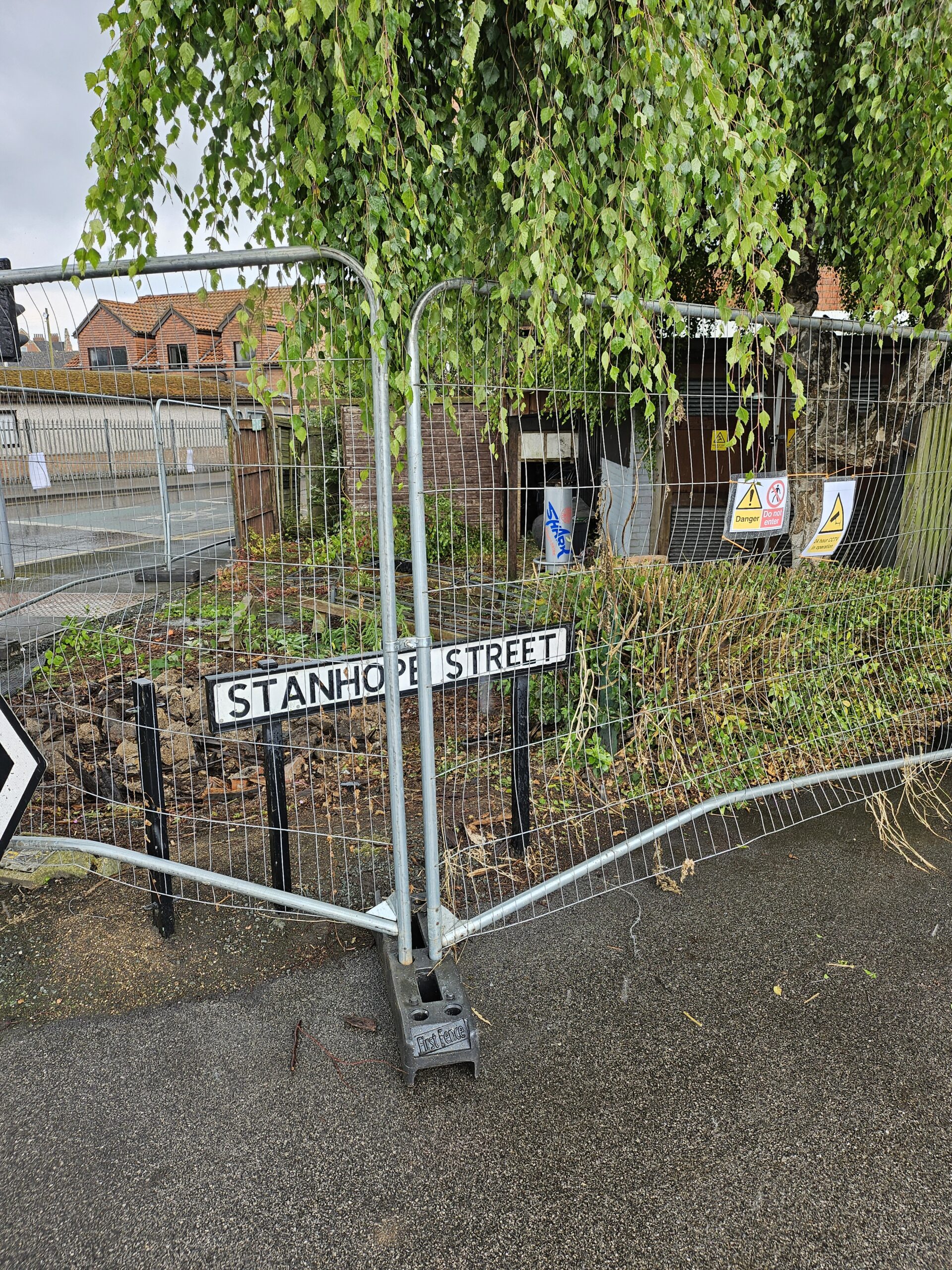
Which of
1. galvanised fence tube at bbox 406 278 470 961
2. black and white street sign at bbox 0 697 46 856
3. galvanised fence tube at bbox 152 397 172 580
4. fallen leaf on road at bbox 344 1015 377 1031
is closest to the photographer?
galvanised fence tube at bbox 406 278 470 961

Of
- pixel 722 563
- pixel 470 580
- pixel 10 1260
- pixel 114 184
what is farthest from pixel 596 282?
pixel 10 1260

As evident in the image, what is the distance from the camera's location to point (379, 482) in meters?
2.49

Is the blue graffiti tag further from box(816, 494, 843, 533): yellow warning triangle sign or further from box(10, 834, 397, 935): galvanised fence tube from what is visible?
box(10, 834, 397, 935): galvanised fence tube

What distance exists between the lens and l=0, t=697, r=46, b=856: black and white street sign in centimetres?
259

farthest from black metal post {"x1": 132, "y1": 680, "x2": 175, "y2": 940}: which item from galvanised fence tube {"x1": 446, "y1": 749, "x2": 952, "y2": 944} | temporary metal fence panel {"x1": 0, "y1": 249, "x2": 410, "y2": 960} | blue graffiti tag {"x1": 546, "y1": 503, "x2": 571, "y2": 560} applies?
blue graffiti tag {"x1": 546, "y1": 503, "x2": 571, "y2": 560}

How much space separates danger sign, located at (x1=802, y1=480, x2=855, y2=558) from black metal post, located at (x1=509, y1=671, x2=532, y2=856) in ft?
4.93

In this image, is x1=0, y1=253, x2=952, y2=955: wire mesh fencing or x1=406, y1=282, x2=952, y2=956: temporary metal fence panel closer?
x1=0, y1=253, x2=952, y2=955: wire mesh fencing

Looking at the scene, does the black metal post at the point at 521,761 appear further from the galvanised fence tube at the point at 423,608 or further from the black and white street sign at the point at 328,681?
the galvanised fence tube at the point at 423,608

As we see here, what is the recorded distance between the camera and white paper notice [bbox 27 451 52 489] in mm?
3162

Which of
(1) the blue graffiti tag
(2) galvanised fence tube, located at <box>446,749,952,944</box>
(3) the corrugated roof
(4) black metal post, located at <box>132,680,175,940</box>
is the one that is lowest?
(2) galvanised fence tube, located at <box>446,749,952,944</box>

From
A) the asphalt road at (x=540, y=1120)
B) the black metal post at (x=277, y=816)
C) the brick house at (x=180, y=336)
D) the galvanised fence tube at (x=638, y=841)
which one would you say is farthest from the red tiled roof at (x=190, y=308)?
the asphalt road at (x=540, y=1120)

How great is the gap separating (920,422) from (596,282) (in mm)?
2575

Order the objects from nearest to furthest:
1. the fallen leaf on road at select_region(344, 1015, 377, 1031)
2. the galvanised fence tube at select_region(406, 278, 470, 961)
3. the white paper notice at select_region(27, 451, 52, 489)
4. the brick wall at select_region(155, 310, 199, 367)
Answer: the brick wall at select_region(155, 310, 199, 367) → the galvanised fence tube at select_region(406, 278, 470, 961) → the fallen leaf on road at select_region(344, 1015, 377, 1031) → the white paper notice at select_region(27, 451, 52, 489)

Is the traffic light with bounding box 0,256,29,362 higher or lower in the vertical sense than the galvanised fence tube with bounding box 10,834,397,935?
higher
